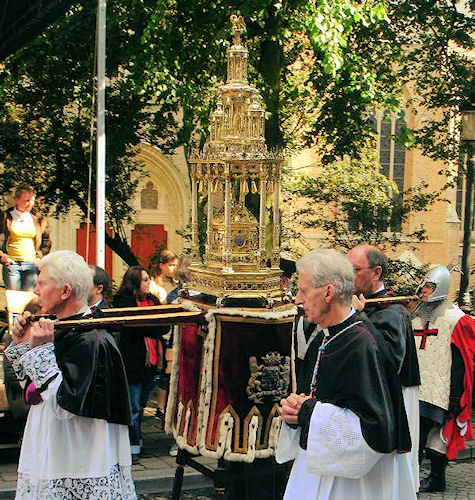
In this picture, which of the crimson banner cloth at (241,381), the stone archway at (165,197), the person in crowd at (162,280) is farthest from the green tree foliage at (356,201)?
the crimson banner cloth at (241,381)

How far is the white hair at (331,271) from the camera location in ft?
13.8

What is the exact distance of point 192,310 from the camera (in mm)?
6559

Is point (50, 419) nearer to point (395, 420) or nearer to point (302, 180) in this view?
point (395, 420)

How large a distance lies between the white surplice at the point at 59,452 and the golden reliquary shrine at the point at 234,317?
173cm

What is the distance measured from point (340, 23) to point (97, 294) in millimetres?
6453

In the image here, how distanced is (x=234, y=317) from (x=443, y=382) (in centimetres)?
265

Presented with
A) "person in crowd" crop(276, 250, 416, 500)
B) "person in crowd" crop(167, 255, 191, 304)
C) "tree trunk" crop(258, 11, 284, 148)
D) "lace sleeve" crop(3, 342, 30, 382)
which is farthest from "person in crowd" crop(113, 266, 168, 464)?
"tree trunk" crop(258, 11, 284, 148)

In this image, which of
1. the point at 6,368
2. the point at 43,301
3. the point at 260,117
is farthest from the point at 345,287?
the point at 6,368

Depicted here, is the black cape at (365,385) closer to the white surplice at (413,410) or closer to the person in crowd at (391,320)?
the person in crowd at (391,320)

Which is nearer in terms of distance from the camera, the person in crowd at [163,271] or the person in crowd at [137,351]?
the person in crowd at [137,351]

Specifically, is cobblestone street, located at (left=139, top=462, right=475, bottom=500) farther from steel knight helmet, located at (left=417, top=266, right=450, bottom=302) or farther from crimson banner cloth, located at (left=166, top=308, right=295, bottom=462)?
steel knight helmet, located at (left=417, top=266, right=450, bottom=302)

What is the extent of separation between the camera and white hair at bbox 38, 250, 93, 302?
4.70m

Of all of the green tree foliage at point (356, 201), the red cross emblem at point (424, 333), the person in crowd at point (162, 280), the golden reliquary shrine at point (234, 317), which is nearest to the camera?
Answer: the golden reliquary shrine at point (234, 317)

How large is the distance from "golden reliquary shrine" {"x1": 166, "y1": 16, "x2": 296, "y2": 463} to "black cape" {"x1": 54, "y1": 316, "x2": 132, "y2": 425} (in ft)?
5.52
